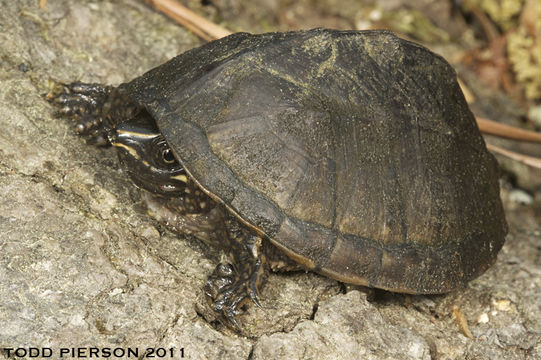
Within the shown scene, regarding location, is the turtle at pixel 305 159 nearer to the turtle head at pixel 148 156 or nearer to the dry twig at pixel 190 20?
the turtle head at pixel 148 156

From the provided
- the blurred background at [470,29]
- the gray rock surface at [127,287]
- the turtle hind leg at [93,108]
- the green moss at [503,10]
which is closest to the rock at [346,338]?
the gray rock surface at [127,287]

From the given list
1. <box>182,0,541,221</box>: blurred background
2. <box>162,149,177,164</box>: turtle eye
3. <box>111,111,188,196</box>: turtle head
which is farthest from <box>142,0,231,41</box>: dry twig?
<box>162,149,177,164</box>: turtle eye

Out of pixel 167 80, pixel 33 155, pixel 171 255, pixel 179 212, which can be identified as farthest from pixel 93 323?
pixel 167 80

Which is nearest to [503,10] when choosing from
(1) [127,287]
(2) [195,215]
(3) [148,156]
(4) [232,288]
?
(2) [195,215]

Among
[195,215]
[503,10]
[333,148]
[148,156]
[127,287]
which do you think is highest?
[333,148]

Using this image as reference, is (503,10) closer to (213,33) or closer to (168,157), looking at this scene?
(213,33)
